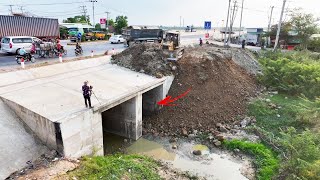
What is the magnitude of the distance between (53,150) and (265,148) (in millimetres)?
9452

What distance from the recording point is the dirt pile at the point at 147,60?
51.8 feet

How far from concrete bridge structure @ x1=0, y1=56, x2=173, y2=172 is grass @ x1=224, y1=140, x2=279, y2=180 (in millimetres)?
5286

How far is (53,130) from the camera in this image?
26.9 ft

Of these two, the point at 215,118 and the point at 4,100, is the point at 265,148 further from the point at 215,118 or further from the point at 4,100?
the point at 4,100

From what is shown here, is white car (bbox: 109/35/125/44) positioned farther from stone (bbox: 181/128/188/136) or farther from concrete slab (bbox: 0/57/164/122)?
stone (bbox: 181/128/188/136)

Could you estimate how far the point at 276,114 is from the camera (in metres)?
14.2

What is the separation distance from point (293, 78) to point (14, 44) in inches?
839

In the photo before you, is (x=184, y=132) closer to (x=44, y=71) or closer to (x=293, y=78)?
(x=44, y=71)

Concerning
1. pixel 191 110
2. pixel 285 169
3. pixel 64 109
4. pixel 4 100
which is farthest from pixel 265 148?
pixel 4 100

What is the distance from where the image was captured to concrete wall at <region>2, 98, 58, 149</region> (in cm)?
834

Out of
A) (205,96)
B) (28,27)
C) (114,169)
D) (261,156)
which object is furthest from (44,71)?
(261,156)

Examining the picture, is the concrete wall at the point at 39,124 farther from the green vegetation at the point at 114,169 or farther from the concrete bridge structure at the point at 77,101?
the green vegetation at the point at 114,169

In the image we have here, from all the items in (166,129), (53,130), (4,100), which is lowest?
(166,129)

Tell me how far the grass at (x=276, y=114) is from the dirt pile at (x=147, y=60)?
615 centimetres
